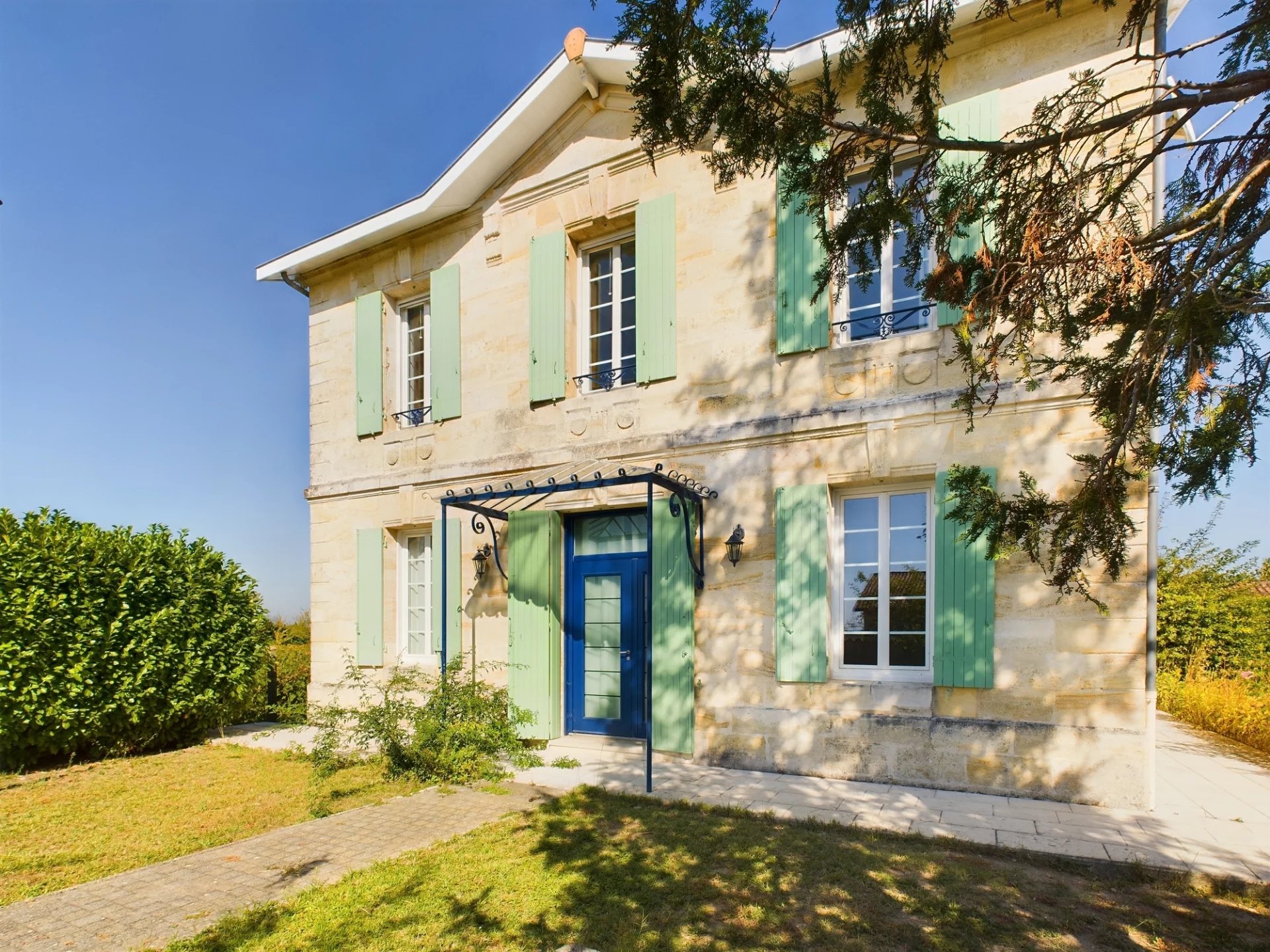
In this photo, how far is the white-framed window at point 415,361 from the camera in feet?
28.4

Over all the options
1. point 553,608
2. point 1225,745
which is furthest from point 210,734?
point 1225,745

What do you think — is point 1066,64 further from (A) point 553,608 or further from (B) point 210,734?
(B) point 210,734

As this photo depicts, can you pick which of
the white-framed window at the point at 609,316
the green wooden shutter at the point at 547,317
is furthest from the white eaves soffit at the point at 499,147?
the white-framed window at the point at 609,316

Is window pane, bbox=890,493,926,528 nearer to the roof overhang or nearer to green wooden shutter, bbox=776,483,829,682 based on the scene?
green wooden shutter, bbox=776,483,829,682

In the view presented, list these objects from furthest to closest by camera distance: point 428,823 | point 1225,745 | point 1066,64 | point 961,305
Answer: point 1225,745
point 1066,64
point 428,823
point 961,305

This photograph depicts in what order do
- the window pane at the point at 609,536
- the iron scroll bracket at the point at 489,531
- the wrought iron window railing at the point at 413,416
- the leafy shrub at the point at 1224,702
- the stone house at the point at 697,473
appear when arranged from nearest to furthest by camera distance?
the stone house at the point at 697,473 → the leafy shrub at the point at 1224,702 → the window pane at the point at 609,536 → the iron scroll bracket at the point at 489,531 → the wrought iron window railing at the point at 413,416

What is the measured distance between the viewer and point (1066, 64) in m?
5.25

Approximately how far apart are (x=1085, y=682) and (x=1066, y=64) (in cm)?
442

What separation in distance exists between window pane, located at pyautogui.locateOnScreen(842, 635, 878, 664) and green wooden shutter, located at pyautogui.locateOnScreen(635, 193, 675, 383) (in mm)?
2793

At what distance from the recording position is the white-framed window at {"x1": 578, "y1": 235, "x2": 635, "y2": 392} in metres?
7.25

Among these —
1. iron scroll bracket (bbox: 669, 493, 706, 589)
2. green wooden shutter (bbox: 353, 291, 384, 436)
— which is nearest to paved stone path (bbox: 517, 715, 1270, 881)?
iron scroll bracket (bbox: 669, 493, 706, 589)

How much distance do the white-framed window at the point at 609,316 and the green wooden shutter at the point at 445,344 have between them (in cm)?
160

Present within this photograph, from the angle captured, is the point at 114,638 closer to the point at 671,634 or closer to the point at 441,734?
the point at 441,734

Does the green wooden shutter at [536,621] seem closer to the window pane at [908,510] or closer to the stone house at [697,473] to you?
the stone house at [697,473]
